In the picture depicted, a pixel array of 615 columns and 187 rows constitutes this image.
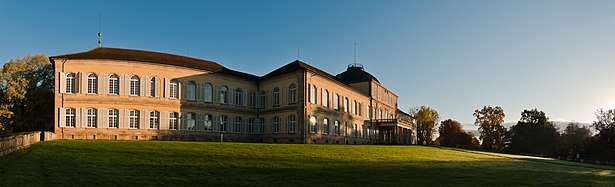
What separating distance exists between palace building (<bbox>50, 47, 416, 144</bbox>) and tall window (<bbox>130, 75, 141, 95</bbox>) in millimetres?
84

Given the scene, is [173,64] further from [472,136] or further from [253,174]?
[472,136]

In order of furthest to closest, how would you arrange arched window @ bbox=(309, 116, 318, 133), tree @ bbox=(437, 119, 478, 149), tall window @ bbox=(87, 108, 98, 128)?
tree @ bbox=(437, 119, 478, 149) → arched window @ bbox=(309, 116, 318, 133) → tall window @ bbox=(87, 108, 98, 128)

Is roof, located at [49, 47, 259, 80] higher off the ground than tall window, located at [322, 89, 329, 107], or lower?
higher

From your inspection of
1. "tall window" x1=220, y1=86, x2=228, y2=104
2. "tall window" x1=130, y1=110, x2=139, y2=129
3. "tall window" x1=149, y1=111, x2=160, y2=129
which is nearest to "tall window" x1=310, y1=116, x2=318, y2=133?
"tall window" x1=220, y1=86, x2=228, y2=104

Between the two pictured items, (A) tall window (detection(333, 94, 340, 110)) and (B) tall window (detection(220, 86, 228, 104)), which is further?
(A) tall window (detection(333, 94, 340, 110))

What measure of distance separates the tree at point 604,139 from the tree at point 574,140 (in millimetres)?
2103

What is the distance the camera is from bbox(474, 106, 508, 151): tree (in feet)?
269

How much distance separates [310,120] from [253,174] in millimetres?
26221

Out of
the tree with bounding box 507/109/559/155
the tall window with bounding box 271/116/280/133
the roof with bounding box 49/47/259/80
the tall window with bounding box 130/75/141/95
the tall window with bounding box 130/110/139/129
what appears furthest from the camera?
the tree with bounding box 507/109/559/155

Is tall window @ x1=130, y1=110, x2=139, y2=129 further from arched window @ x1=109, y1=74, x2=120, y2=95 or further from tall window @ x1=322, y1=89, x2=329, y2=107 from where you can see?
tall window @ x1=322, y1=89, x2=329, y2=107

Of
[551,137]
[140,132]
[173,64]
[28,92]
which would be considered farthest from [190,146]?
[551,137]

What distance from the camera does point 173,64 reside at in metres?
40.2

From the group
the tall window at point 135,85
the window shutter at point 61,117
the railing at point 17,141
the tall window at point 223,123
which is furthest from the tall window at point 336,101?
the railing at point 17,141

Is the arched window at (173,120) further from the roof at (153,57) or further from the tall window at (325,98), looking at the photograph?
the tall window at (325,98)
